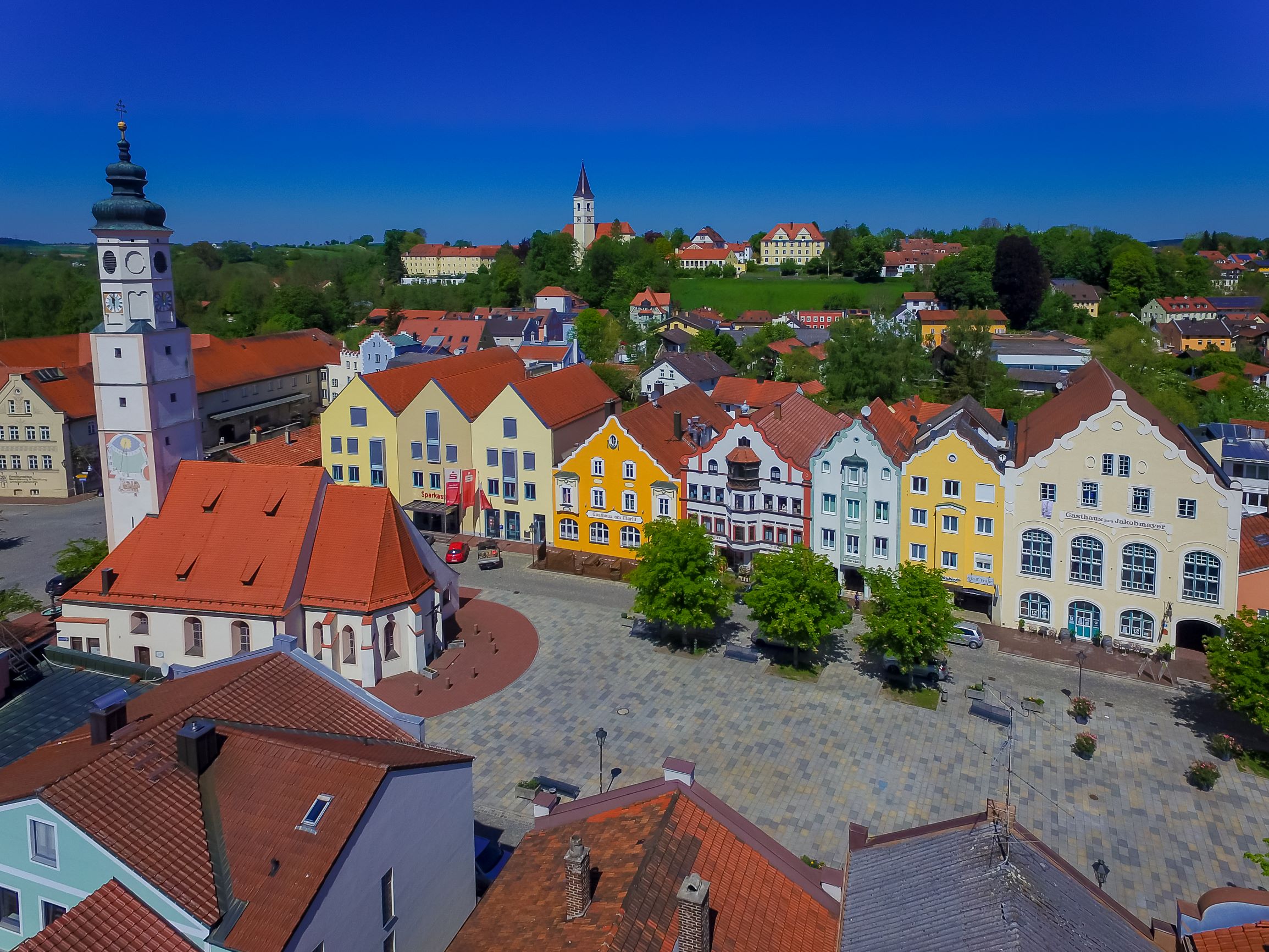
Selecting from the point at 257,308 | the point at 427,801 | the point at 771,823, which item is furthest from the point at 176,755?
the point at 257,308

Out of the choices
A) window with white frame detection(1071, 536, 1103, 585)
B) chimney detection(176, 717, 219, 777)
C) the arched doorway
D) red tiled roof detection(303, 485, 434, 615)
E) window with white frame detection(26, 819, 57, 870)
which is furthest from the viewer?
window with white frame detection(1071, 536, 1103, 585)

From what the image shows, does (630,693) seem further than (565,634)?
No

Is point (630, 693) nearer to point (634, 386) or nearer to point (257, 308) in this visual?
point (634, 386)

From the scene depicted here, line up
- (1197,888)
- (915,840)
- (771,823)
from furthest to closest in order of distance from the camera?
(771,823)
(1197,888)
(915,840)

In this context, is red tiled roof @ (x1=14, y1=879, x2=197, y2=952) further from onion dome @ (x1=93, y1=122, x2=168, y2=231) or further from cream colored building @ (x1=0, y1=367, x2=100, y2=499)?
cream colored building @ (x1=0, y1=367, x2=100, y2=499)

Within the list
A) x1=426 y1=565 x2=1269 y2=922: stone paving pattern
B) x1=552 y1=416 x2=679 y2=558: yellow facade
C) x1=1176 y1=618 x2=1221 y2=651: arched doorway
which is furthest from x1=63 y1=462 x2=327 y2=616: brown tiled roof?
x1=1176 y1=618 x2=1221 y2=651: arched doorway

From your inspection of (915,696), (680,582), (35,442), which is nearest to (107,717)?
(680,582)
